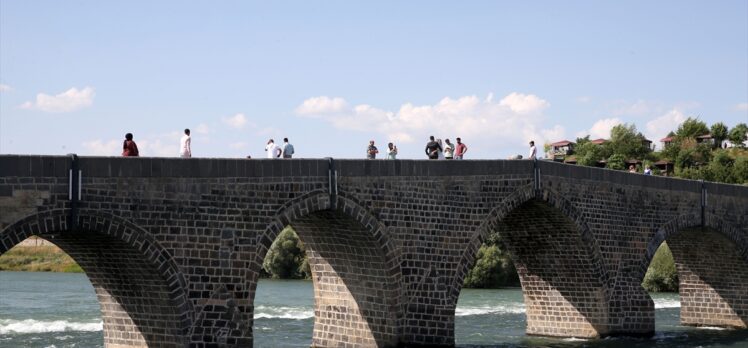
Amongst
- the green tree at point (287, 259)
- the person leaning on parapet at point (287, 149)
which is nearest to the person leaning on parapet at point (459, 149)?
the person leaning on parapet at point (287, 149)

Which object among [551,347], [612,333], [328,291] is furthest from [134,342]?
[612,333]

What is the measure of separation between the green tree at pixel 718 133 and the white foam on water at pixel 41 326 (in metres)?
70.2

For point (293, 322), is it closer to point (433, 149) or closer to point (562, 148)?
point (433, 149)

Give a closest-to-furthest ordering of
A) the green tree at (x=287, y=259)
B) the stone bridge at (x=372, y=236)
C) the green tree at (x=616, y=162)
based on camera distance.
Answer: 1. the stone bridge at (x=372, y=236)
2. the green tree at (x=287, y=259)
3. the green tree at (x=616, y=162)

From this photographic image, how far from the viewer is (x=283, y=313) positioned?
135 ft

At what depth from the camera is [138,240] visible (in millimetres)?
21938

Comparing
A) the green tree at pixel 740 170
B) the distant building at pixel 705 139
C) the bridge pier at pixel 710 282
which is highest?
the distant building at pixel 705 139

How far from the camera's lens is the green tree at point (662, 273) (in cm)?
5340

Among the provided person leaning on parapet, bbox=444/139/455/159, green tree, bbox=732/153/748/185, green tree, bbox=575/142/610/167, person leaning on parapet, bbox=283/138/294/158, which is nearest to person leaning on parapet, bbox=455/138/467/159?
person leaning on parapet, bbox=444/139/455/159

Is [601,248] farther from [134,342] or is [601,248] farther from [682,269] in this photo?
[134,342]

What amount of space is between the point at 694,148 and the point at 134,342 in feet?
242

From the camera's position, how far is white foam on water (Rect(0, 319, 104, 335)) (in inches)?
1373

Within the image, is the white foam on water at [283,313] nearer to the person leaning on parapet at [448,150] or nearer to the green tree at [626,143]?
the person leaning on parapet at [448,150]

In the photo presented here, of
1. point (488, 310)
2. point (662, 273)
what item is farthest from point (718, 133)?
point (488, 310)
